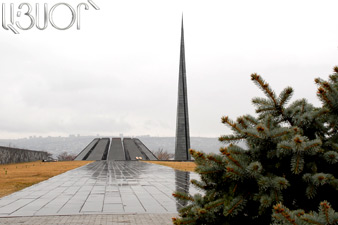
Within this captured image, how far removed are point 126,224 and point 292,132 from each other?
4.40m

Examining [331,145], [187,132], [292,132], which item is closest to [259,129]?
[292,132]

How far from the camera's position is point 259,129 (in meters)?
1.99

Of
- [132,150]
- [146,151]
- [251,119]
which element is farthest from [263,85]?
[132,150]

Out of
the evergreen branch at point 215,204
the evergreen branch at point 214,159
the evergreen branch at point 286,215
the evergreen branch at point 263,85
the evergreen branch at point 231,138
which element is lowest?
the evergreen branch at point 215,204

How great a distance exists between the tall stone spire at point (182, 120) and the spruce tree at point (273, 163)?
39337mm

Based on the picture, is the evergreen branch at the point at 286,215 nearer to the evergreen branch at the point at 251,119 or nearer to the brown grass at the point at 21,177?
the evergreen branch at the point at 251,119

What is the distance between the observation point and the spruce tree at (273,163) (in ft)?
6.47

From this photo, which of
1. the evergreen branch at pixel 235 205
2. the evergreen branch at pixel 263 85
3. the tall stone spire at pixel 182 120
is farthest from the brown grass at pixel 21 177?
the tall stone spire at pixel 182 120

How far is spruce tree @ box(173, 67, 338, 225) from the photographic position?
6.47 ft

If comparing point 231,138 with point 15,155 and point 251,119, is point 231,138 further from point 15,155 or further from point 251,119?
point 15,155

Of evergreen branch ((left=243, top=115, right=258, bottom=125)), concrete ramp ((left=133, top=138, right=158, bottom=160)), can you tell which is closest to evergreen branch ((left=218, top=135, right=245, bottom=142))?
evergreen branch ((left=243, top=115, right=258, bottom=125))

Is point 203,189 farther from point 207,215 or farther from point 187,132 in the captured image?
point 187,132

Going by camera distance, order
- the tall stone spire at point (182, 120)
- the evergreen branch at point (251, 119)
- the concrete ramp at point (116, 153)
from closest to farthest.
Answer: the evergreen branch at point (251, 119)
the tall stone spire at point (182, 120)
the concrete ramp at point (116, 153)

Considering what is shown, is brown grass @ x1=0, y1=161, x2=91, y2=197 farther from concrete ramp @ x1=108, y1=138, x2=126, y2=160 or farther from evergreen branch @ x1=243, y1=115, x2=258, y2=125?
concrete ramp @ x1=108, y1=138, x2=126, y2=160
